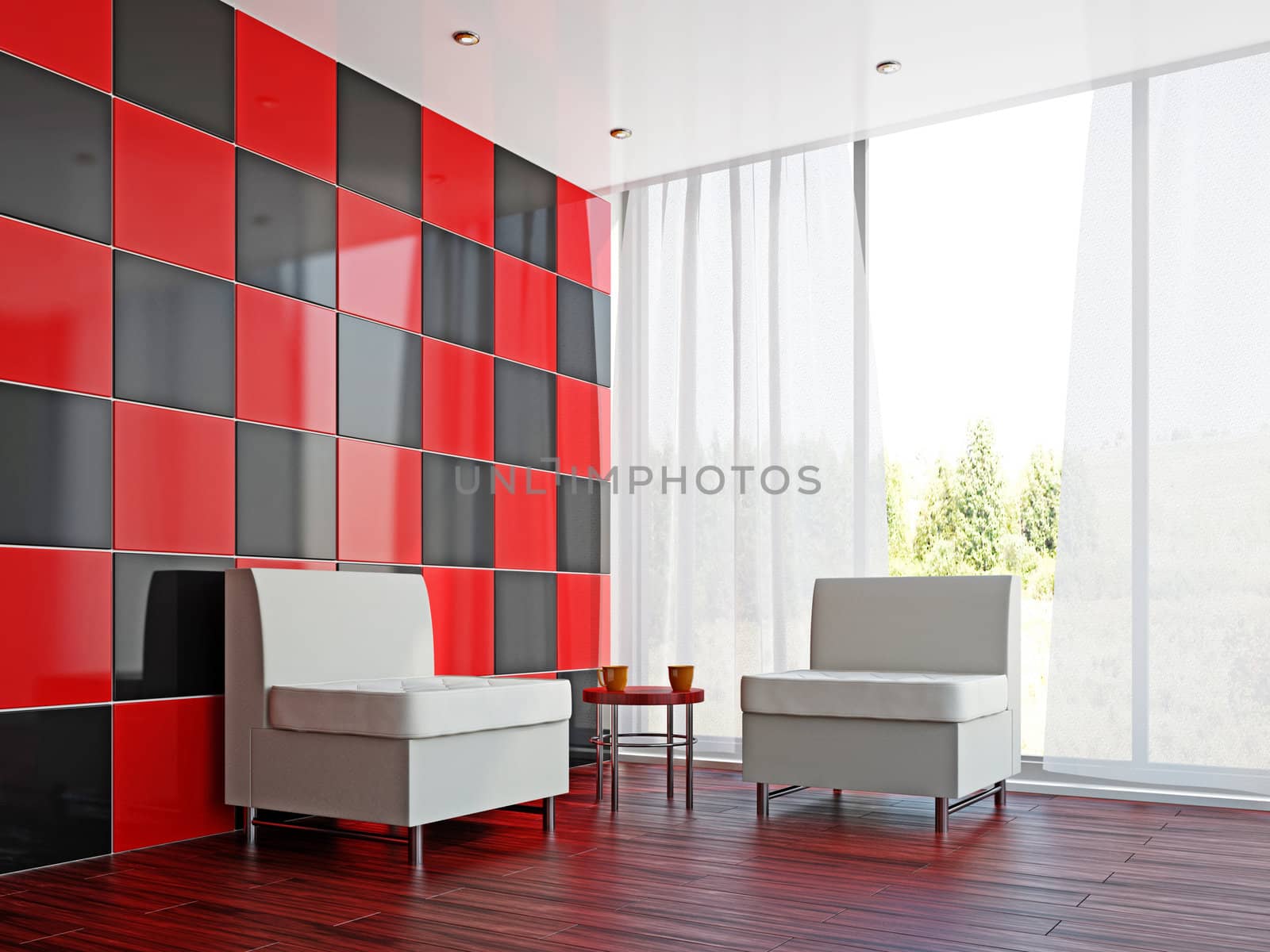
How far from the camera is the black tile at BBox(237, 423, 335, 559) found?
408 cm

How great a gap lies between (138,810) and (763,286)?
3675 mm

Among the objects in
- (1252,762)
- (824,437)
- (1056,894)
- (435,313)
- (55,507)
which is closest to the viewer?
(1056,894)

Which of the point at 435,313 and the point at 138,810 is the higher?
the point at 435,313

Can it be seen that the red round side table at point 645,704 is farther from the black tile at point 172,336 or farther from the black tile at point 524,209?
the black tile at point 524,209

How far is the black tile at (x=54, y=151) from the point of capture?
11.1 ft

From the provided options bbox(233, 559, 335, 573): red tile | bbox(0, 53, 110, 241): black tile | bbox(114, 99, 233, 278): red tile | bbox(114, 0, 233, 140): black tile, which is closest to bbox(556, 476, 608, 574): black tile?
bbox(233, 559, 335, 573): red tile

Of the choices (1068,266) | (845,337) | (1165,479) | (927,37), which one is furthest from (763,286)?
(1068,266)

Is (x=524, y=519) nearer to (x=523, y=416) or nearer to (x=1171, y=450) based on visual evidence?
(x=523, y=416)

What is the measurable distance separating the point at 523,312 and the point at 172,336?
210cm

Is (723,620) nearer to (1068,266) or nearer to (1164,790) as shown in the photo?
Answer: (1164,790)

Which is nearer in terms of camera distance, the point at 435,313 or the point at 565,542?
the point at 435,313

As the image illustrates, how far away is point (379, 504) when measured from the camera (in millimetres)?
4676

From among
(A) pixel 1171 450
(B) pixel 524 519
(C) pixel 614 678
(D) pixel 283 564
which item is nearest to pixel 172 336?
(D) pixel 283 564

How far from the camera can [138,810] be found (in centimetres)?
364
